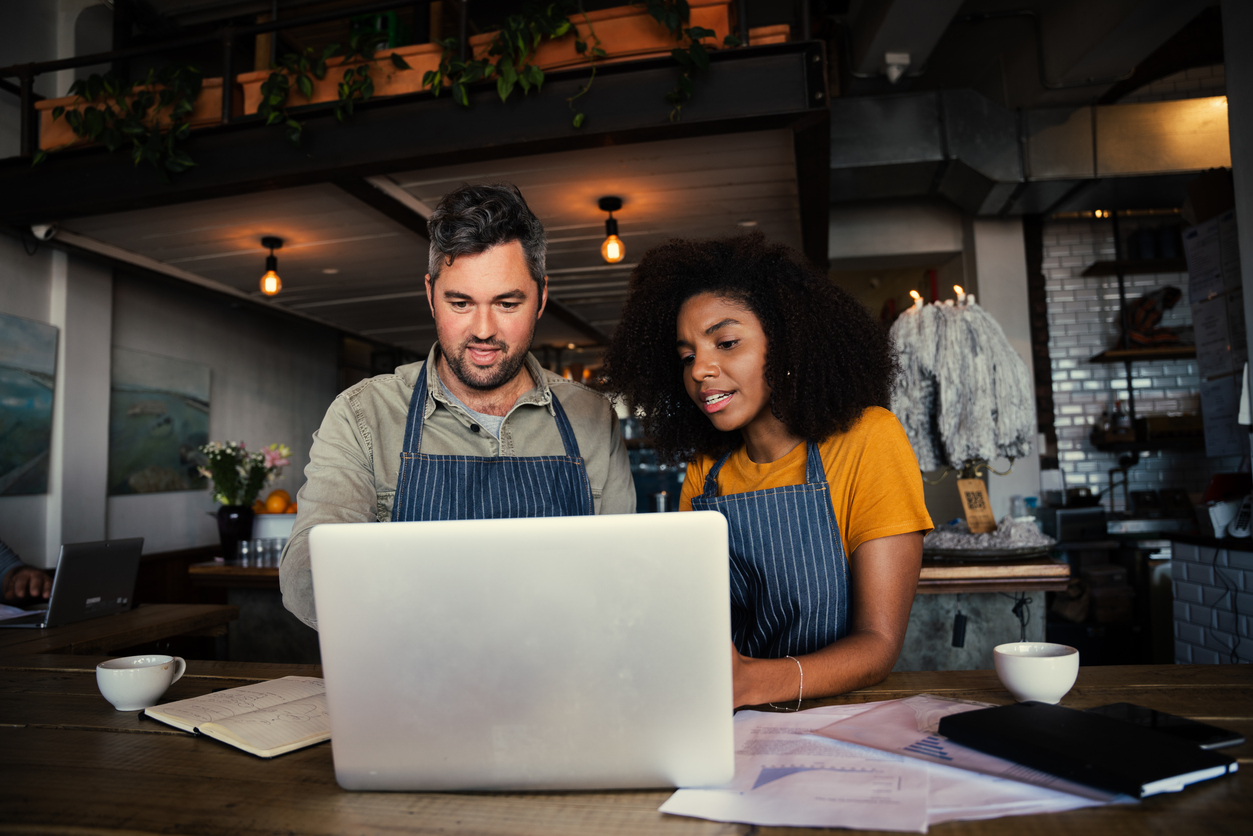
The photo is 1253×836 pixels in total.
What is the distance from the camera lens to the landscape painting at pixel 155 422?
515 cm

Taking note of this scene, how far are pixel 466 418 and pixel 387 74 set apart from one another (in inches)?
95.5

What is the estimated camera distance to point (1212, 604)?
3.06 metres

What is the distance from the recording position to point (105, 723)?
1146mm

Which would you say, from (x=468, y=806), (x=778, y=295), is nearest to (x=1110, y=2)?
(x=778, y=295)

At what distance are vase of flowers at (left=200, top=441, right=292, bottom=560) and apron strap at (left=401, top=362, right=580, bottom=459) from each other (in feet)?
9.61

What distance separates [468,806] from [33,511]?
16.1 ft

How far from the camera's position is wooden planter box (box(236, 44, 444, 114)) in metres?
3.36

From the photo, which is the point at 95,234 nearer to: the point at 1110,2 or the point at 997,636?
the point at 997,636

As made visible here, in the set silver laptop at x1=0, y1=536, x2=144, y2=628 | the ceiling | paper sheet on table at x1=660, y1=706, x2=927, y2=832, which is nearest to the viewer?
paper sheet on table at x1=660, y1=706, x2=927, y2=832

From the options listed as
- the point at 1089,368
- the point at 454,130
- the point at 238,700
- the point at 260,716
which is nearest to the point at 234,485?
the point at 454,130

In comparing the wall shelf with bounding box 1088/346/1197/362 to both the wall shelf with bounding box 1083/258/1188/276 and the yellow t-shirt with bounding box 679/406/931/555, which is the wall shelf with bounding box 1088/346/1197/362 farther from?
the yellow t-shirt with bounding box 679/406/931/555

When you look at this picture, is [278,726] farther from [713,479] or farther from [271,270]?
[271,270]

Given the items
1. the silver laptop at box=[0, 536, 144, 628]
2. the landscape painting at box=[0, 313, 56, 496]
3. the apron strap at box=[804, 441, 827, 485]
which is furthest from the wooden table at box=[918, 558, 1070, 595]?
the landscape painting at box=[0, 313, 56, 496]

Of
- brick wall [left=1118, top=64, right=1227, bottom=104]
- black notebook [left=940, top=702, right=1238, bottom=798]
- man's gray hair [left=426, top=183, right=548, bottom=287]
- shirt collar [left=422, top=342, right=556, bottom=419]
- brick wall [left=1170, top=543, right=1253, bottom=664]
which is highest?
brick wall [left=1118, top=64, right=1227, bottom=104]
